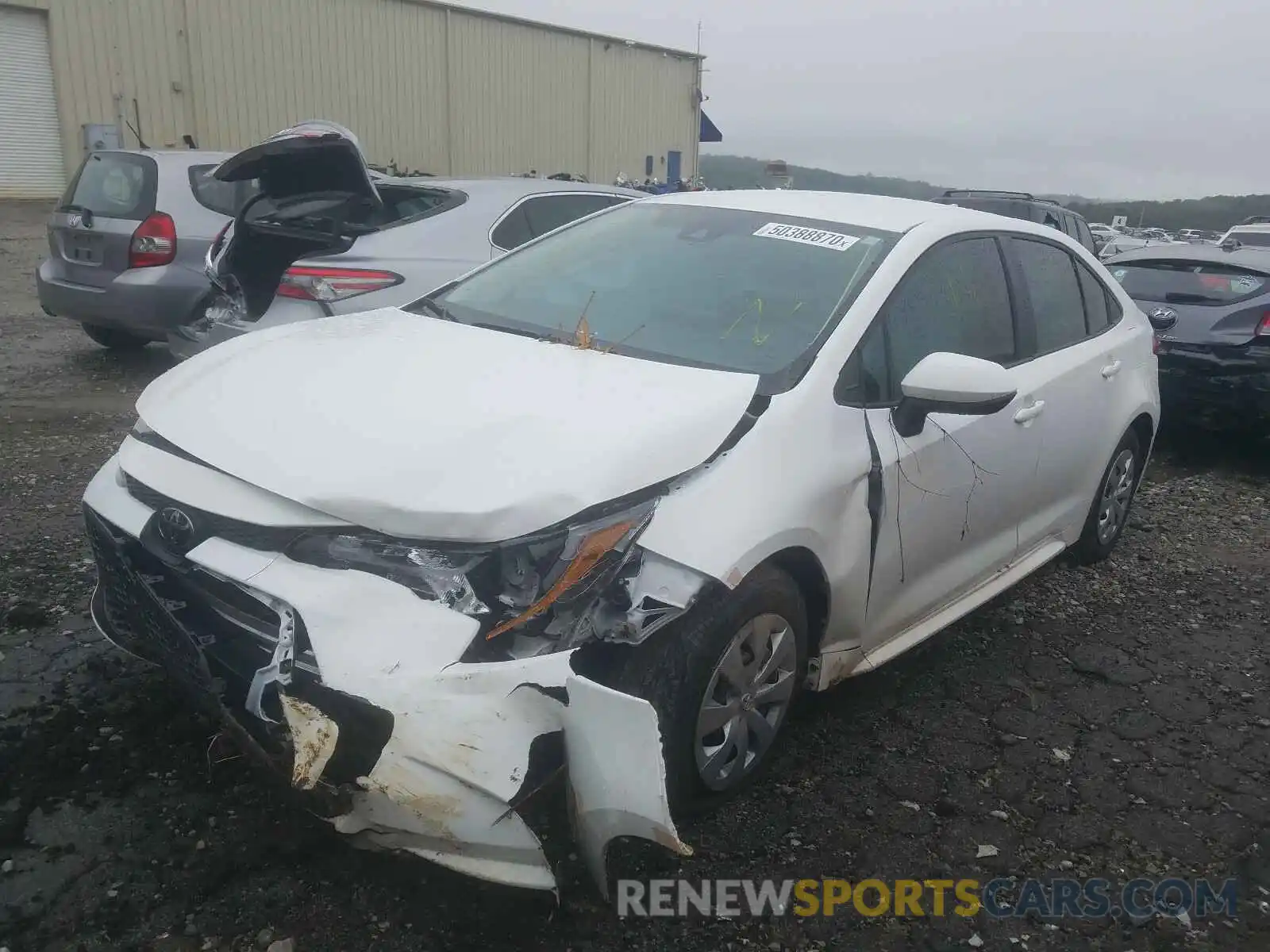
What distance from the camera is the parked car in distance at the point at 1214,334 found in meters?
6.21

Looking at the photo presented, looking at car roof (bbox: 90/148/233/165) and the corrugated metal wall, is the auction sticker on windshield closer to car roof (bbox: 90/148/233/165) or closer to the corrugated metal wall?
car roof (bbox: 90/148/233/165)

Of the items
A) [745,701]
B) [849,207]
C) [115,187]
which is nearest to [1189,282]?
[849,207]

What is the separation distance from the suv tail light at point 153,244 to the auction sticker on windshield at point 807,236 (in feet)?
15.9

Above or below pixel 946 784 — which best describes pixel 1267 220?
above

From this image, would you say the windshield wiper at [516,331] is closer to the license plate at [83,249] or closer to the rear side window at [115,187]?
the rear side window at [115,187]

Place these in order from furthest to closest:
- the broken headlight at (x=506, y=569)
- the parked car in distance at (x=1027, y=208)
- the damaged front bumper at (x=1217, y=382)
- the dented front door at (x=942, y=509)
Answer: the parked car in distance at (x=1027, y=208) → the damaged front bumper at (x=1217, y=382) → the dented front door at (x=942, y=509) → the broken headlight at (x=506, y=569)

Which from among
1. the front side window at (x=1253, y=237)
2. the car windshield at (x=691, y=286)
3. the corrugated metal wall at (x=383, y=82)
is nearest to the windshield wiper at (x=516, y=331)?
the car windshield at (x=691, y=286)

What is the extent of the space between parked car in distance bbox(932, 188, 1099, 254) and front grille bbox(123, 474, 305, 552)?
11.6 metres

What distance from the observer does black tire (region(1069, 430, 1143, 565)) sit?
441cm

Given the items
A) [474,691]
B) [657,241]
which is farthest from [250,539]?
[657,241]

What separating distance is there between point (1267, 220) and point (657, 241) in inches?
737

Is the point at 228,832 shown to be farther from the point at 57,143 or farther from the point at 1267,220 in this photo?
the point at 1267,220

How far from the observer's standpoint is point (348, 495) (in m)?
2.16

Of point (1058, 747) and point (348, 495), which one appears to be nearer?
point (348, 495)
